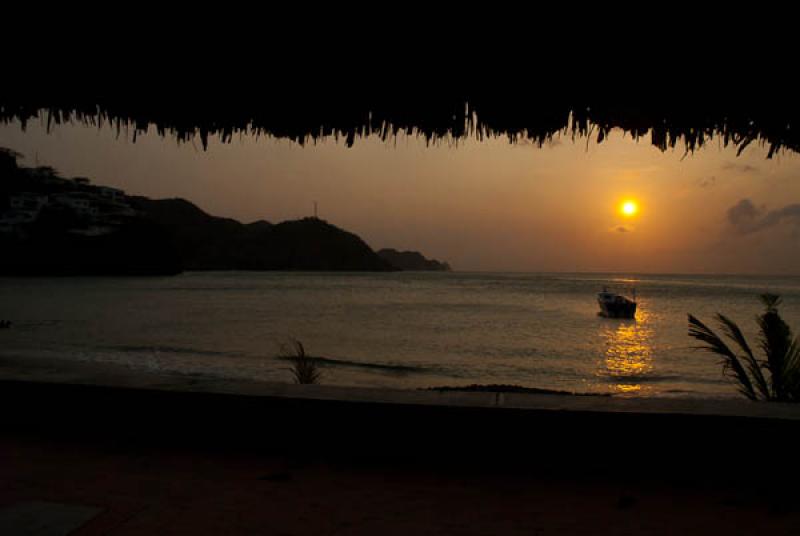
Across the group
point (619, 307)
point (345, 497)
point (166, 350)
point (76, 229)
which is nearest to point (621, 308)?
point (619, 307)

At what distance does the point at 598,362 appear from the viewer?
16.7 m

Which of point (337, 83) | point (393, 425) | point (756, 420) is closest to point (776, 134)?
point (756, 420)

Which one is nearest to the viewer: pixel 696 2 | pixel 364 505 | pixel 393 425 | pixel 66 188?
pixel 364 505

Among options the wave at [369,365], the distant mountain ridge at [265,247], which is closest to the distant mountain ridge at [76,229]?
the distant mountain ridge at [265,247]

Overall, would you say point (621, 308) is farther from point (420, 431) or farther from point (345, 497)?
point (345, 497)

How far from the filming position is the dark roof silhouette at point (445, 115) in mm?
2760

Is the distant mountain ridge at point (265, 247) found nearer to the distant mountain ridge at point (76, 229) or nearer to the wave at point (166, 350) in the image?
the distant mountain ridge at point (76, 229)

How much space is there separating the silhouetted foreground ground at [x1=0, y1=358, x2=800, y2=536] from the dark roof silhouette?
1559 mm

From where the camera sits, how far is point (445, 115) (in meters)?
2.98

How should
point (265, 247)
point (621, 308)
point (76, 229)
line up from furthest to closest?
point (265, 247) < point (76, 229) < point (621, 308)

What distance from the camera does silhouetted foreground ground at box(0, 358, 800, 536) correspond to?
6.06 feet

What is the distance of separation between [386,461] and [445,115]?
1.92 meters

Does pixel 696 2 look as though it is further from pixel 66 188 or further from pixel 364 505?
pixel 66 188

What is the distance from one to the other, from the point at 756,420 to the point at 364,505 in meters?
1.59
